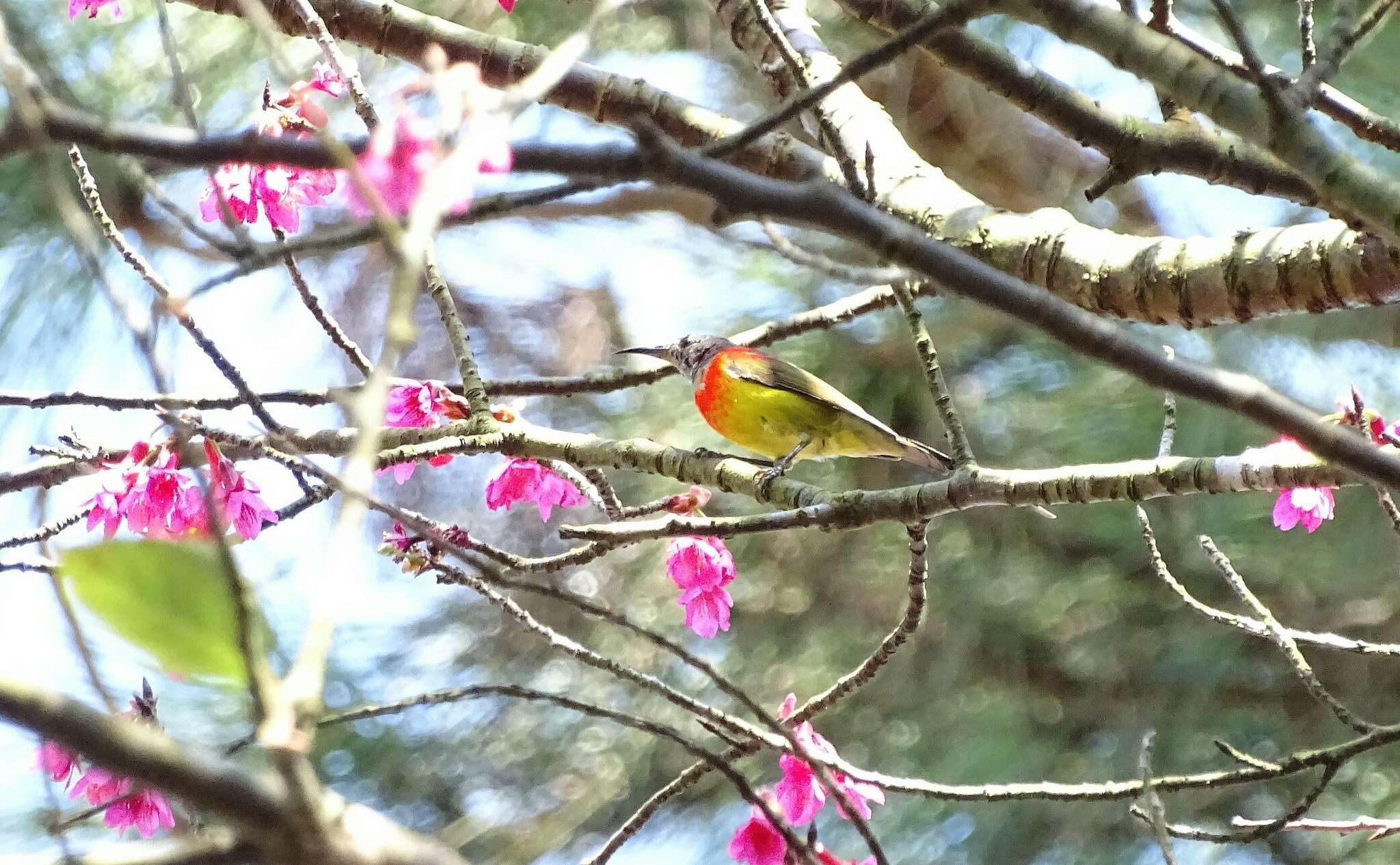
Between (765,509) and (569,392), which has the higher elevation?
(569,392)

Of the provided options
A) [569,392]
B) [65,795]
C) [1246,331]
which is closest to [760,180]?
→ [569,392]

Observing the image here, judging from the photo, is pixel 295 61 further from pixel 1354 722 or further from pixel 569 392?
pixel 1354 722

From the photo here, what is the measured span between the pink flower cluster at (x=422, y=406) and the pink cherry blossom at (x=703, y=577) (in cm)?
37

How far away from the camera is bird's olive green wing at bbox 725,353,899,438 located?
250 cm

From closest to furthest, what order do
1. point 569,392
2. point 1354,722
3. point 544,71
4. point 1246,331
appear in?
point 544,71 → point 1354,722 → point 569,392 → point 1246,331

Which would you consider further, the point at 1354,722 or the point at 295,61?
the point at 295,61

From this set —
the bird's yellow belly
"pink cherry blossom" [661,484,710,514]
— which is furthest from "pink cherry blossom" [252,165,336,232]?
the bird's yellow belly

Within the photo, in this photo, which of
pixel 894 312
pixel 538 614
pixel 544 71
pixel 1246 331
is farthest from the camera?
pixel 538 614

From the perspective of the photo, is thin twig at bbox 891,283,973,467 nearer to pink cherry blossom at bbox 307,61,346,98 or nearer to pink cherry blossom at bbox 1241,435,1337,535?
pink cherry blossom at bbox 1241,435,1337,535

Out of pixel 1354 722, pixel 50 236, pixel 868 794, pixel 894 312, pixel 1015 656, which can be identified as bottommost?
pixel 1015 656

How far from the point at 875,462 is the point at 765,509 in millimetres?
299

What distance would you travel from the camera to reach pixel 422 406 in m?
1.76

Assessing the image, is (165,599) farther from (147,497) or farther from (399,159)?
(147,497)

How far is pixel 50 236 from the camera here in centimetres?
279
